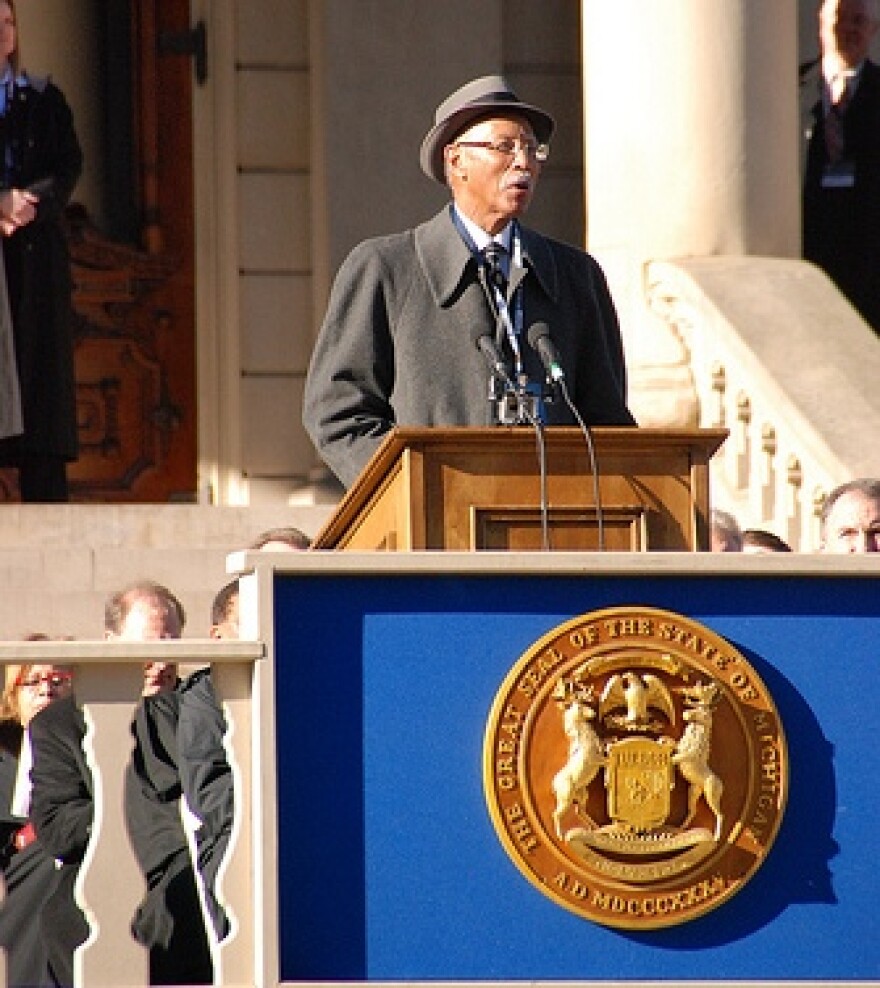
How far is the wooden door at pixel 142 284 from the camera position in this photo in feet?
57.0

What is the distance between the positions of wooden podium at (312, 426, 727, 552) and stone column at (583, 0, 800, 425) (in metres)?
5.60

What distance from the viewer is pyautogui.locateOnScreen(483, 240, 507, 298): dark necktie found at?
9523 mm

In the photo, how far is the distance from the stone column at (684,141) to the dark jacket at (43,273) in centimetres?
187

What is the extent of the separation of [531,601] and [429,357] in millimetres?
1153

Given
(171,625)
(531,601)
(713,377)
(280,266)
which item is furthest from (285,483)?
(531,601)

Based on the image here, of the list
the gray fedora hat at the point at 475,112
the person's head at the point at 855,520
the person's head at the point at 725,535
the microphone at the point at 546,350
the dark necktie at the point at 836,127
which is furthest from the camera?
the dark necktie at the point at 836,127

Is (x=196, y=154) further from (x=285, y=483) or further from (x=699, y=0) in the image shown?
(x=699, y=0)

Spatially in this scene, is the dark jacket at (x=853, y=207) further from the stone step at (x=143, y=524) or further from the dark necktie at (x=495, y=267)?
the dark necktie at (x=495, y=267)

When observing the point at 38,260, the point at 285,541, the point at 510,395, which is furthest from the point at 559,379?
the point at 38,260

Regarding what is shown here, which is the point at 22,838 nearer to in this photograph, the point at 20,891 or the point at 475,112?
the point at 20,891

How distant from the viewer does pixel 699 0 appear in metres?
14.3

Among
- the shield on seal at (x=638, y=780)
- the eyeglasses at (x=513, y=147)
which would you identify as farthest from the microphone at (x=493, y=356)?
the shield on seal at (x=638, y=780)

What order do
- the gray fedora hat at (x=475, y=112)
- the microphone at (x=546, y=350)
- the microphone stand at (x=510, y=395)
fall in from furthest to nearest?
the gray fedora hat at (x=475, y=112)
the microphone at (x=546, y=350)
the microphone stand at (x=510, y=395)

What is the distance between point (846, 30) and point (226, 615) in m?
5.60
